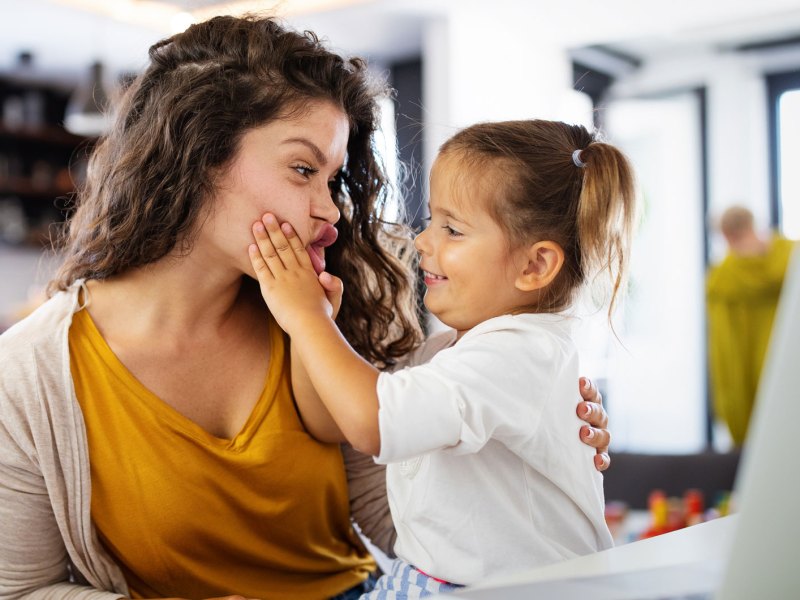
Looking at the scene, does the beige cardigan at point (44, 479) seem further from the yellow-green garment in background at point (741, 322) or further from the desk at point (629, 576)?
the yellow-green garment in background at point (741, 322)

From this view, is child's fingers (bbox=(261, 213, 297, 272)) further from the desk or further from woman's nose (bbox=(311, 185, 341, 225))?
the desk

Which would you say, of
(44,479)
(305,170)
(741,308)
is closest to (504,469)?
(305,170)

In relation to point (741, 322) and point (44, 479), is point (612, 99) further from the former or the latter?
point (44, 479)

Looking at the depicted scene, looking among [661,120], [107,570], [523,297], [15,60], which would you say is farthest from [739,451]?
[15,60]

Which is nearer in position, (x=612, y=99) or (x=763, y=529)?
(x=763, y=529)

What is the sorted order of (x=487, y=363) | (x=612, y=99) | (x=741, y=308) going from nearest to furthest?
(x=487, y=363), (x=741, y=308), (x=612, y=99)

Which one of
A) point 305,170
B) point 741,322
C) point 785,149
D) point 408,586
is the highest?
point 785,149

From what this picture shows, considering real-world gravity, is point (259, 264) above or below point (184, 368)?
above

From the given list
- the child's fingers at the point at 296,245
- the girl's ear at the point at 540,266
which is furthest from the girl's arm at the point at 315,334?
the girl's ear at the point at 540,266

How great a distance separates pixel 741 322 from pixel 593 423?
4589mm

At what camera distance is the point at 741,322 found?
5391mm

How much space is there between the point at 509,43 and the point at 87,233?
4.94 metres

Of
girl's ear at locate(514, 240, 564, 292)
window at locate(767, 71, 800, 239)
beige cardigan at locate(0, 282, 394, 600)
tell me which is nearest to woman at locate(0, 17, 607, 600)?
beige cardigan at locate(0, 282, 394, 600)

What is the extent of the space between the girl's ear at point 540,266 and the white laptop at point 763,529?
→ 1.91 ft
